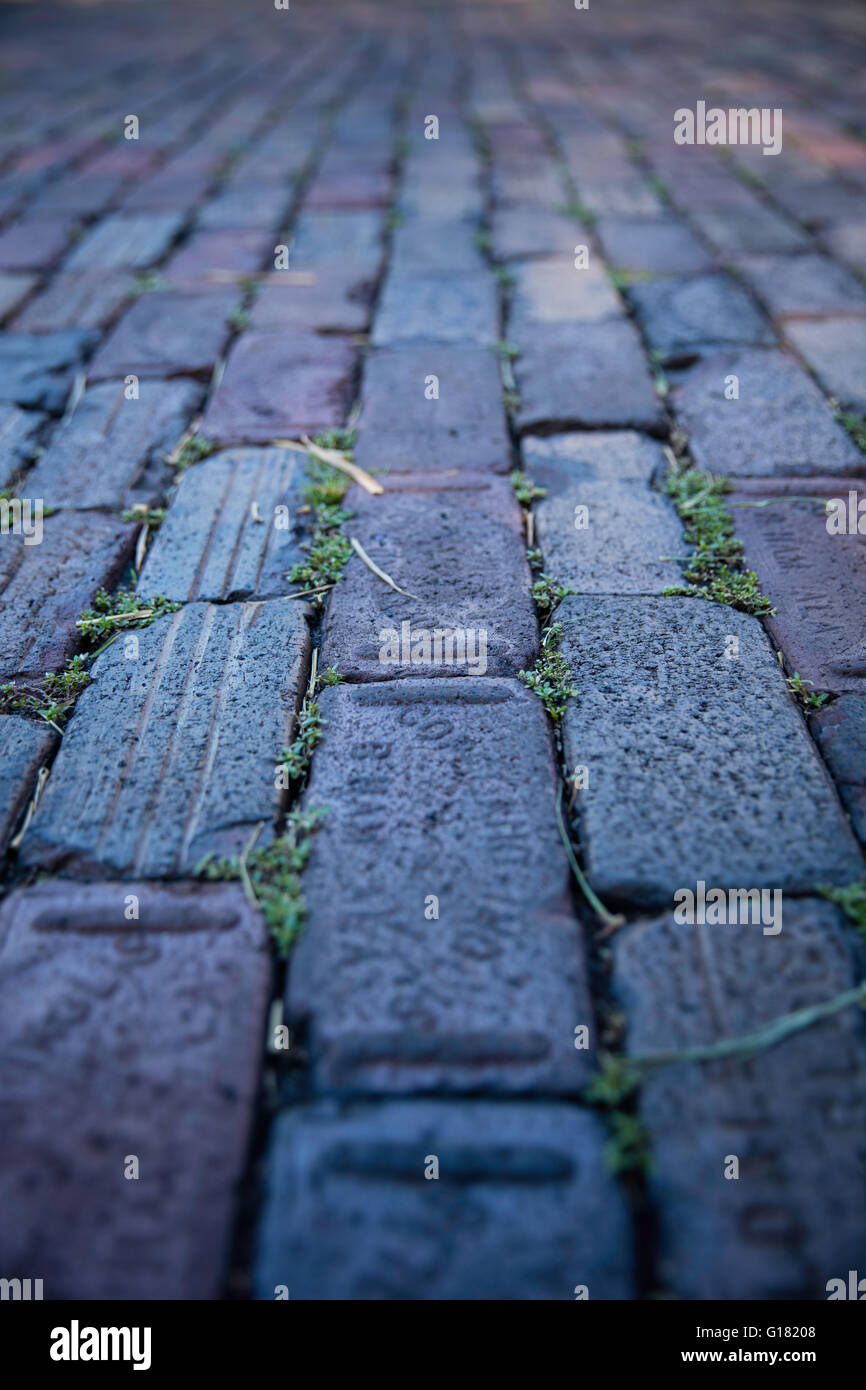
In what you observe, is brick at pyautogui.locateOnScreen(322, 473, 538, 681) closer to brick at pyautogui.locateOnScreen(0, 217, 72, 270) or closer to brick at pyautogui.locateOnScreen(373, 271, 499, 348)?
brick at pyautogui.locateOnScreen(373, 271, 499, 348)

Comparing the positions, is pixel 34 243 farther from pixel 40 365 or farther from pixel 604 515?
pixel 604 515

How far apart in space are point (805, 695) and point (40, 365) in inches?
106

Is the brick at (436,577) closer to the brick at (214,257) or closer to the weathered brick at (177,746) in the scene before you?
the weathered brick at (177,746)

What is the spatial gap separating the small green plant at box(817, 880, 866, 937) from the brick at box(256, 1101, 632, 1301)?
0.57m

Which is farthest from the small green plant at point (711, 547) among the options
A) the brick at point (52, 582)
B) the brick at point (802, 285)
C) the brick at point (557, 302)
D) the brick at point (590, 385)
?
the brick at point (52, 582)

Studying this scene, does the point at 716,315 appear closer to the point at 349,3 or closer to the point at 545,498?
the point at 545,498

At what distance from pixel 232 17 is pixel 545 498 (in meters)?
9.70

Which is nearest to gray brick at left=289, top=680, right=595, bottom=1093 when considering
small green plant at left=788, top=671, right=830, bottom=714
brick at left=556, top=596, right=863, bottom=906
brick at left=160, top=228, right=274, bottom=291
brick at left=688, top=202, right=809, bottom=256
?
brick at left=556, top=596, right=863, bottom=906

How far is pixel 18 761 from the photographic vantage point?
1.74 m

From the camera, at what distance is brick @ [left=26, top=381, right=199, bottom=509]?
2453 millimetres

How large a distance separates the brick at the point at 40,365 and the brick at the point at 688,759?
1.93 m

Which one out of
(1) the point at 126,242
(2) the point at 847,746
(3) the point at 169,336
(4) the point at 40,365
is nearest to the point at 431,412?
(3) the point at 169,336

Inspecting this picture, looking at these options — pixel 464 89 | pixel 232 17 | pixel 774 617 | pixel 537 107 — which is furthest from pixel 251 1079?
pixel 232 17

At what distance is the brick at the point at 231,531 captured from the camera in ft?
7.07
